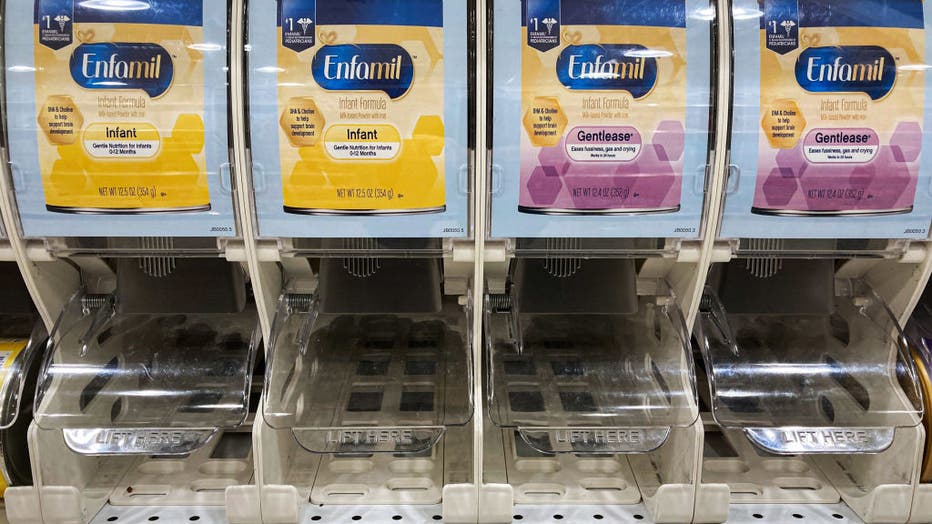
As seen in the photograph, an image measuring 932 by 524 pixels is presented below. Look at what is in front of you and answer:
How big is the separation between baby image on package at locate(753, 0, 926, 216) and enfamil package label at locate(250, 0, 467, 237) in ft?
2.42

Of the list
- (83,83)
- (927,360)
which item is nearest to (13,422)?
(83,83)

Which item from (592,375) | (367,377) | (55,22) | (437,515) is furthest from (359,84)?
(437,515)

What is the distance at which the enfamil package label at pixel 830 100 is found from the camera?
1.47 meters

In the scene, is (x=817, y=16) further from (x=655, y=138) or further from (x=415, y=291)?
(x=415, y=291)

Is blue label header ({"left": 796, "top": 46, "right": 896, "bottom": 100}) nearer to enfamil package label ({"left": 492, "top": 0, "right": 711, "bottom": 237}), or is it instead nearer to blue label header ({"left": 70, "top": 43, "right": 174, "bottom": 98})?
enfamil package label ({"left": 492, "top": 0, "right": 711, "bottom": 237})

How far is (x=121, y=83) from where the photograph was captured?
4.81 ft

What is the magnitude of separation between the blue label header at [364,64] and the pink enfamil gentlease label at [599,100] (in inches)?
11.2

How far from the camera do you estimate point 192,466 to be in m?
1.85

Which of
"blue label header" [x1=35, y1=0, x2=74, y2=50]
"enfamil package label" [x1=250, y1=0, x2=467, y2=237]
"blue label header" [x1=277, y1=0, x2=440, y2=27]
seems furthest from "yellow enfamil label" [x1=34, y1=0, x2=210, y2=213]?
"blue label header" [x1=277, y1=0, x2=440, y2=27]

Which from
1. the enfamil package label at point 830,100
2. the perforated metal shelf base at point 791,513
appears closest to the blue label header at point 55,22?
the enfamil package label at point 830,100

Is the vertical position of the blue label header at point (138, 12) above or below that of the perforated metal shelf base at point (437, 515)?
above

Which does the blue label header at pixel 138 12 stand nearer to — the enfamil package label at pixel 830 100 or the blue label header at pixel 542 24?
the blue label header at pixel 542 24

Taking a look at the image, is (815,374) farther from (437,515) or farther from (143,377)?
(143,377)

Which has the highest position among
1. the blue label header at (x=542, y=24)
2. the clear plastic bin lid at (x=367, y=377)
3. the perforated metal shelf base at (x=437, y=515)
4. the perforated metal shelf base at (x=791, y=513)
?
the blue label header at (x=542, y=24)
